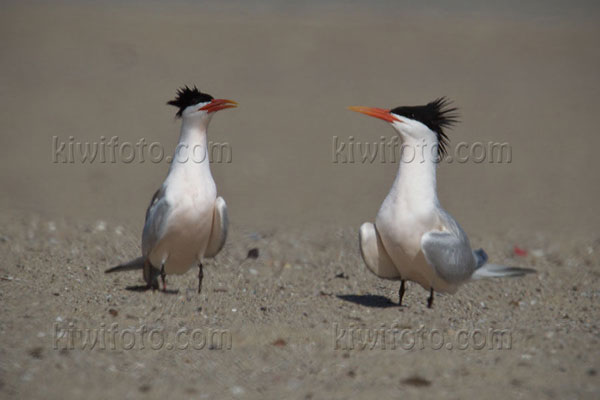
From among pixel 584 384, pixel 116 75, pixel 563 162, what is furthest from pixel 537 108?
pixel 584 384

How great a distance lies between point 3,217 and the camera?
752 cm

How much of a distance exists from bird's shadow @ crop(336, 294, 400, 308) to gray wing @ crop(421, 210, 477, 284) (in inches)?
21.5

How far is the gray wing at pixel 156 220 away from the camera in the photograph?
5.33 m

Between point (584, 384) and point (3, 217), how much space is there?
584cm

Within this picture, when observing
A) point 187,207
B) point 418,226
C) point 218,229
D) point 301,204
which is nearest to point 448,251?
point 418,226

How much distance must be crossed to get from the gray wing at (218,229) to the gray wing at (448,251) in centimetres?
150

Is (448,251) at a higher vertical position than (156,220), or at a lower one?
lower

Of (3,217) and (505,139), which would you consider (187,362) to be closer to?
(3,217)

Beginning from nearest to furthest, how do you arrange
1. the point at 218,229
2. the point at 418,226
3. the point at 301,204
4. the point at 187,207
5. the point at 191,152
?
the point at 418,226
the point at 187,207
the point at 191,152
the point at 218,229
the point at 301,204

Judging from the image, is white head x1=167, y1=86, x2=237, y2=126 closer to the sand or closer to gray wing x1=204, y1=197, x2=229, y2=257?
gray wing x1=204, y1=197, x2=229, y2=257

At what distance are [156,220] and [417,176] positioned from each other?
1.90 metres

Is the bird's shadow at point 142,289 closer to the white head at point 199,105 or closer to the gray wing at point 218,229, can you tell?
the gray wing at point 218,229

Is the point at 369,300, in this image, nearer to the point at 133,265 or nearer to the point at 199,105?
the point at 133,265

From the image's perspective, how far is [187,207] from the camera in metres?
5.32
